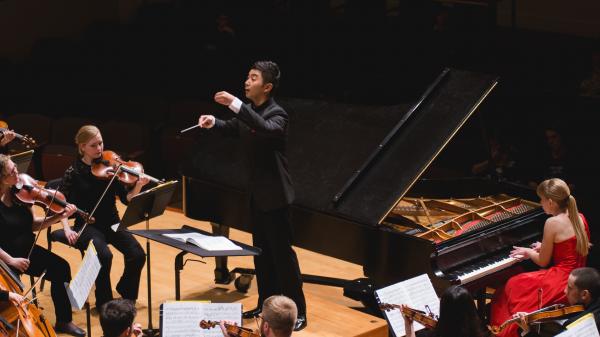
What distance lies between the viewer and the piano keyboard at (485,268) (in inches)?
202

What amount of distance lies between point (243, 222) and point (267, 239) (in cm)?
89

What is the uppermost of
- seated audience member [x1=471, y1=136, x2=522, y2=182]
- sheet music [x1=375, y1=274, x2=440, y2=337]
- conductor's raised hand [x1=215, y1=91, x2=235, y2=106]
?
seated audience member [x1=471, y1=136, x2=522, y2=182]

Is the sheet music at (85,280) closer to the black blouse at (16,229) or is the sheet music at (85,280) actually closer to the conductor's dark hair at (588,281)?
the black blouse at (16,229)

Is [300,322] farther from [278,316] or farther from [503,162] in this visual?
[503,162]

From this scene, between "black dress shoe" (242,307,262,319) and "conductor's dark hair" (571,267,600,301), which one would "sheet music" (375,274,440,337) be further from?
"black dress shoe" (242,307,262,319)

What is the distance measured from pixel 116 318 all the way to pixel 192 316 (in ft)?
1.87

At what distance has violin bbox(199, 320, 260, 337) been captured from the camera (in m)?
4.00

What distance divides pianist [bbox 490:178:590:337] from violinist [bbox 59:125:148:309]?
2245 millimetres

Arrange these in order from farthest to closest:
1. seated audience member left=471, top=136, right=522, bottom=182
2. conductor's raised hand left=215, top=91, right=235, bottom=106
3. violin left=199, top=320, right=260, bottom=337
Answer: seated audience member left=471, top=136, right=522, bottom=182, conductor's raised hand left=215, top=91, right=235, bottom=106, violin left=199, top=320, right=260, bottom=337

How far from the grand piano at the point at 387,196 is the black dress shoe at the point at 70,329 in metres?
1.15

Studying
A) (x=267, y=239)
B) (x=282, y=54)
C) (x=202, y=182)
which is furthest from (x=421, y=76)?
(x=267, y=239)

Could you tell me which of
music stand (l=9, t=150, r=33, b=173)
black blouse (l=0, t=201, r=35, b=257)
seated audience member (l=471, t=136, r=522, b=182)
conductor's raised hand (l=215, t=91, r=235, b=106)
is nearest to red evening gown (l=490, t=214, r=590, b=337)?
conductor's raised hand (l=215, t=91, r=235, b=106)

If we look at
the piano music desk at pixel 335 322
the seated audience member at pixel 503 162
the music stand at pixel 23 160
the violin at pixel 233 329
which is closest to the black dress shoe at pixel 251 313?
the piano music desk at pixel 335 322

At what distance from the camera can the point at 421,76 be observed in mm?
9016
